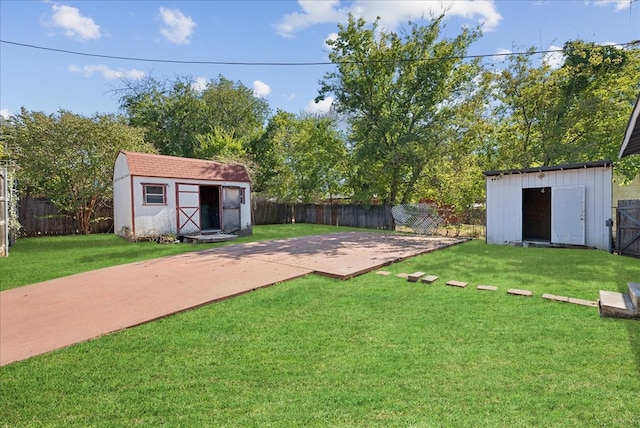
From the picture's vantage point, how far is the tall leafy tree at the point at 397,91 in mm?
15266

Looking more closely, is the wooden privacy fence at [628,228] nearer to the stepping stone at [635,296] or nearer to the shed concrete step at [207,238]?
the stepping stone at [635,296]

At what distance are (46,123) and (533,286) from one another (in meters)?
16.2

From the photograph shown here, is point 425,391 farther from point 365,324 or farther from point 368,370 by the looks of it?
point 365,324

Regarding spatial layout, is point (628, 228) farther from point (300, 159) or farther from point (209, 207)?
point (300, 159)

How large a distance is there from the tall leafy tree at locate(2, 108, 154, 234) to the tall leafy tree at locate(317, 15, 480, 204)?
1049 centimetres

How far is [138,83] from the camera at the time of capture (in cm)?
2548

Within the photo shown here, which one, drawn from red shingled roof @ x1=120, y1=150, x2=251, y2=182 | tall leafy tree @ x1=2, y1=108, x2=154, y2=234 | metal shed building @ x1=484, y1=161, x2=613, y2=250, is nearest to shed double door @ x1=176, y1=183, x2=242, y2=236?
red shingled roof @ x1=120, y1=150, x2=251, y2=182

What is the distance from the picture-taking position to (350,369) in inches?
103

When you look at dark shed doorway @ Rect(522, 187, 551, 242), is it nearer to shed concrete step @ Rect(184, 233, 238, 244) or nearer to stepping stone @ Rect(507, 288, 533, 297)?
stepping stone @ Rect(507, 288, 533, 297)

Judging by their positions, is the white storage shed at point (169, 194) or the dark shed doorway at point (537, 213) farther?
the dark shed doorway at point (537, 213)

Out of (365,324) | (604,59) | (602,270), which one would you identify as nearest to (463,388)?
(365,324)

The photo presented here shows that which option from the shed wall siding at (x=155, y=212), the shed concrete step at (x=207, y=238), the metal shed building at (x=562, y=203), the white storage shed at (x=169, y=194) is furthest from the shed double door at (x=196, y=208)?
the metal shed building at (x=562, y=203)

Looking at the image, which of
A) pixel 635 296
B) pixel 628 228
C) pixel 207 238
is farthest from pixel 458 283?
pixel 207 238

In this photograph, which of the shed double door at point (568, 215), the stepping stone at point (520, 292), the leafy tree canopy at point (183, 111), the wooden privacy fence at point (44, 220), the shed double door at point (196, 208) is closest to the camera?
the stepping stone at point (520, 292)
